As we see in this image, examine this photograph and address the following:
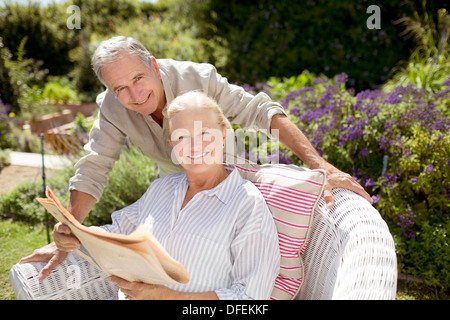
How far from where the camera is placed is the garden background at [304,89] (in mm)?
2666

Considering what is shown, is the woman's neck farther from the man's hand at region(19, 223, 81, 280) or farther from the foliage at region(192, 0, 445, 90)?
the foliage at region(192, 0, 445, 90)

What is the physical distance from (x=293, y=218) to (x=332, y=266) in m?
0.23

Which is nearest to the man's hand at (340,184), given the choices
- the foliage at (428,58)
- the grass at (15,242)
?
the grass at (15,242)

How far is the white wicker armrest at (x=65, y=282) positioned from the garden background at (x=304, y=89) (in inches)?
45.3

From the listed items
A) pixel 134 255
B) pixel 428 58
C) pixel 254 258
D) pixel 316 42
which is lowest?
pixel 254 258

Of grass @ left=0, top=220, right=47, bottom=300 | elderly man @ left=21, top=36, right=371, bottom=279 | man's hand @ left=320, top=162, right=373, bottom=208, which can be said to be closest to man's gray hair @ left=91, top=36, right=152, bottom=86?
elderly man @ left=21, top=36, right=371, bottom=279

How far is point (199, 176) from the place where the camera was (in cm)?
161

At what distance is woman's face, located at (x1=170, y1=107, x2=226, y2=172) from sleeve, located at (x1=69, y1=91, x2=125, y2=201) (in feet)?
1.99

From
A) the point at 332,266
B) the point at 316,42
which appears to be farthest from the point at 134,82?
the point at 316,42

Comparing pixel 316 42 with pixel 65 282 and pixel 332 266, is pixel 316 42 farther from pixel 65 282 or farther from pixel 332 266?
pixel 65 282

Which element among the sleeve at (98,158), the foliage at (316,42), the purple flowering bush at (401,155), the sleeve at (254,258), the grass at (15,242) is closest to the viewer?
the sleeve at (254,258)

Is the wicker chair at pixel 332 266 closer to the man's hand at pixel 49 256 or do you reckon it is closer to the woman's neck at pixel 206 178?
the man's hand at pixel 49 256

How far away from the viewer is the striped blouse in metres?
1.34

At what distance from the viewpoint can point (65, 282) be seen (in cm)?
→ 161
